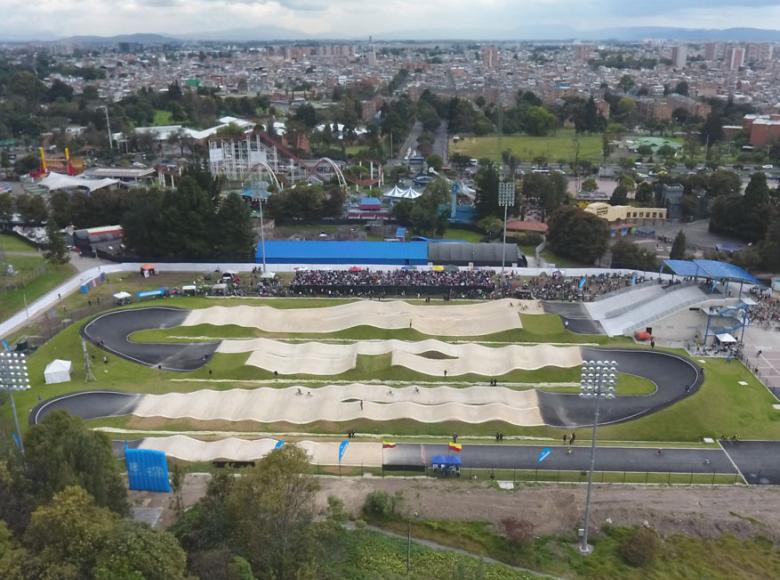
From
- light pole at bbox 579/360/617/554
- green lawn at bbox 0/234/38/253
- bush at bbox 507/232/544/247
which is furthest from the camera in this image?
bush at bbox 507/232/544/247

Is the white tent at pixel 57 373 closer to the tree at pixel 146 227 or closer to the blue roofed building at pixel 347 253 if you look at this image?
the tree at pixel 146 227

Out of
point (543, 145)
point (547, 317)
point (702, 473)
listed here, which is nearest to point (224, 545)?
point (702, 473)

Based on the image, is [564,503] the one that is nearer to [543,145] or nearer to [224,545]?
[224,545]

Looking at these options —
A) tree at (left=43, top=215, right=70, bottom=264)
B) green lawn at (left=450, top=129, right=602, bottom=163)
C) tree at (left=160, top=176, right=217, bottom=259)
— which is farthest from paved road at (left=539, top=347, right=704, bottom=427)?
green lawn at (left=450, top=129, right=602, bottom=163)

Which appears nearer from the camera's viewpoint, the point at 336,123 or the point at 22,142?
the point at 22,142

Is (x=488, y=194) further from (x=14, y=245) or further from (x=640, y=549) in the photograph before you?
(x=14, y=245)

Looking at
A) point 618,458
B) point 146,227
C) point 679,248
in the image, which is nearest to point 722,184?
point 679,248

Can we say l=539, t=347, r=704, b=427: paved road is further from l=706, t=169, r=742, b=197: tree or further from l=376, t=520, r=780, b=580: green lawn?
l=706, t=169, r=742, b=197: tree
